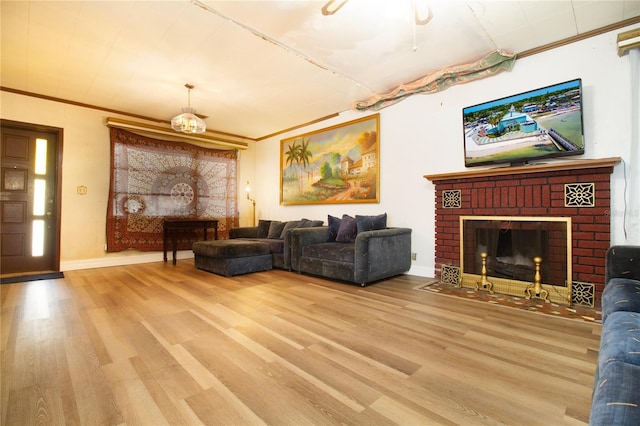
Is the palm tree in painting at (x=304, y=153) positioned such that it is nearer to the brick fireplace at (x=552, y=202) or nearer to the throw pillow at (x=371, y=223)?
the throw pillow at (x=371, y=223)

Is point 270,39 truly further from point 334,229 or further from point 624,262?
point 624,262

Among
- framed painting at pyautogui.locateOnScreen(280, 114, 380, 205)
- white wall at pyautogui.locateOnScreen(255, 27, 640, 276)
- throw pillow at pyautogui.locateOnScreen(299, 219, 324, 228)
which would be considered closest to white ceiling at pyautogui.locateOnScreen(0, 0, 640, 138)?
white wall at pyautogui.locateOnScreen(255, 27, 640, 276)

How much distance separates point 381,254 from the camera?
3.49 m

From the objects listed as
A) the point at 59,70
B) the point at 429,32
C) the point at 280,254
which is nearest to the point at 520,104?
the point at 429,32

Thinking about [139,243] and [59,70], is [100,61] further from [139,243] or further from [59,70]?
[139,243]

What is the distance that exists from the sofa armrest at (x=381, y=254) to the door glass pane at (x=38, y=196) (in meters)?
4.74

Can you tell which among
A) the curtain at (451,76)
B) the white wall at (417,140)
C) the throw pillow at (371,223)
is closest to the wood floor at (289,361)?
the throw pillow at (371,223)

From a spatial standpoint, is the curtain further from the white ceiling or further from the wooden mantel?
the wooden mantel

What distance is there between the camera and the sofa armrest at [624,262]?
5.79ft

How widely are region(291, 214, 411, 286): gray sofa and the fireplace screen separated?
76cm

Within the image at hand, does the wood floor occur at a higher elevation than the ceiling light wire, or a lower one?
lower

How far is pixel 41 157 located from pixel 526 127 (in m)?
6.51

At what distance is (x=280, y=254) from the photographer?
4.38 metres

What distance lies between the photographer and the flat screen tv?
2.70m
